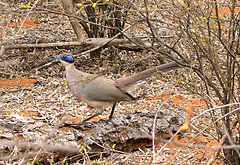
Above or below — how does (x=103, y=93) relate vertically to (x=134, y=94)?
above

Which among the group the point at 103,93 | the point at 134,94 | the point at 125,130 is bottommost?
the point at 134,94

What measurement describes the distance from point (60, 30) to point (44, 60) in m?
1.88

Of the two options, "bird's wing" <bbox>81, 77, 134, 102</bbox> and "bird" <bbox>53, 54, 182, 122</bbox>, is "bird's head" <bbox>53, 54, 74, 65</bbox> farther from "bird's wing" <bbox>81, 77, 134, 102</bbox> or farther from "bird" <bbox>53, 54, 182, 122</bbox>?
"bird's wing" <bbox>81, 77, 134, 102</bbox>

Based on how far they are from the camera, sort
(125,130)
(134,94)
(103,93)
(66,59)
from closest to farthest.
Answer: (125,130)
(103,93)
(66,59)
(134,94)

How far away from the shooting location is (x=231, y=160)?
12.8 ft

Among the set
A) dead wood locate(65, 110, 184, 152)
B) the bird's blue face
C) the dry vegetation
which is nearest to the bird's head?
the bird's blue face

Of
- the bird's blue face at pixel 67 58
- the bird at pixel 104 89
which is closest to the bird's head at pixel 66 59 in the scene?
the bird's blue face at pixel 67 58

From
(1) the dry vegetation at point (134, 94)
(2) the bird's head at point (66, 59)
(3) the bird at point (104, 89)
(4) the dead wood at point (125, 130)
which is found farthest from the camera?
(2) the bird's head at point (66, 59)

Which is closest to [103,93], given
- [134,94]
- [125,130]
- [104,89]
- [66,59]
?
[104,89]

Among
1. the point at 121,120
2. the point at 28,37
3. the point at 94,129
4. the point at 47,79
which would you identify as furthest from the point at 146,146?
the point at 28,37

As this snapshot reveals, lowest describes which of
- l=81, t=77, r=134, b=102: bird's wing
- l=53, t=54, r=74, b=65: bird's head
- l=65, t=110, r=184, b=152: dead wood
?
l=65, t=110, r=184, b=152: dead wood

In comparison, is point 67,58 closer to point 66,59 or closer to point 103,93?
point 66,59

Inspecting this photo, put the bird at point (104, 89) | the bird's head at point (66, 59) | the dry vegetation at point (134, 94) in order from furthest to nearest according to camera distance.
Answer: the bird's head at point (66, 59), the bird at point (104, 89), the dry vegetation at point (134, 94)

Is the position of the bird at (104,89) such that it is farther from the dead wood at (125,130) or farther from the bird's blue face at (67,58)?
the bird's blue face at (67,58)
